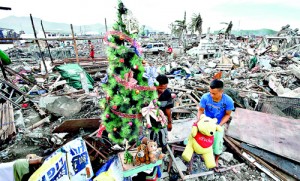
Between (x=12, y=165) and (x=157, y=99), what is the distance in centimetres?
239

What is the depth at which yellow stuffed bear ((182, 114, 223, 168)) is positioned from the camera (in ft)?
8.82

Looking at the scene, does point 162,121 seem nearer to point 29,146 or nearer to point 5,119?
point 29,146

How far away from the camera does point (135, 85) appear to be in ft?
9.32

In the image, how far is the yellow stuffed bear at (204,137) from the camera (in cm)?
269

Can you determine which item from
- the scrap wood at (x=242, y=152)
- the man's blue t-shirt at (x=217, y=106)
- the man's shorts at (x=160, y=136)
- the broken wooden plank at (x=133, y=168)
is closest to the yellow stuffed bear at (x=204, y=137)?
the man's blue t-shirt at (x=217, y=106)

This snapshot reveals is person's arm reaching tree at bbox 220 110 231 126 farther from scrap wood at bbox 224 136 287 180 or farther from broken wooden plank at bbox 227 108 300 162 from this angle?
broken wooden plank at bbox 227 108 300 162

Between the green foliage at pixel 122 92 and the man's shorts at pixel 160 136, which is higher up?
the green foliage at pixel 122 92

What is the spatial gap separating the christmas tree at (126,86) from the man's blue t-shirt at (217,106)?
88cm

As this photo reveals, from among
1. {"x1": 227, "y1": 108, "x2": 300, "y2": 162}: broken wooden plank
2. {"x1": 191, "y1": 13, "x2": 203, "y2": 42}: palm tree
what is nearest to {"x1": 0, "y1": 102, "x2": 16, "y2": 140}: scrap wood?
{"x1": 227, "y1": 108, "x2": 300, "y2": 162}: broken wooden plank

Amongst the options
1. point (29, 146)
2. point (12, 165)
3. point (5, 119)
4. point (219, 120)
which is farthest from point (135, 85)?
point (5, 119)

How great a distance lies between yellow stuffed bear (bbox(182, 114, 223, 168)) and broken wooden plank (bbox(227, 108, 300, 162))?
155 centimetres

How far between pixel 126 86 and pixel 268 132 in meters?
3.71

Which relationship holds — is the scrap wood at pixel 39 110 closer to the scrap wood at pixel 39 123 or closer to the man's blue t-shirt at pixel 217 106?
the scrap wood at pixel 39 123

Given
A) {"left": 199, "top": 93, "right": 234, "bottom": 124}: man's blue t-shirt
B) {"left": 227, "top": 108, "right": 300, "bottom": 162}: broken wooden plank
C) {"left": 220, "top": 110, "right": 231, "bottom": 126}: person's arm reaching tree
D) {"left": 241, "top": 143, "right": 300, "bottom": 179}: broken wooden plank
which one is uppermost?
{"left": 199, "top": 93, "right": 234, "bottom": 124}: man's blue t-shirt
